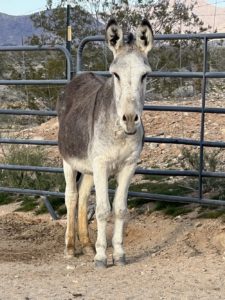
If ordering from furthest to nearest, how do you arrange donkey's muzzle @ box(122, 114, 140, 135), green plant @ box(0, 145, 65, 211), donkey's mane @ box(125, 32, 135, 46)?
1. green plant @ box(0, 145, 65, 211)
2. donkey's mane @ box(125, 32, 135, 46)
3. donkey's muzzle @ box(122, 114, 140, 135)

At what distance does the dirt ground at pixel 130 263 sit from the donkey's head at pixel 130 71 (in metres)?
1.36

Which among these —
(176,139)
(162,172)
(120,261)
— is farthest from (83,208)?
(176,139)

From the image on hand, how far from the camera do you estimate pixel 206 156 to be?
10.1m

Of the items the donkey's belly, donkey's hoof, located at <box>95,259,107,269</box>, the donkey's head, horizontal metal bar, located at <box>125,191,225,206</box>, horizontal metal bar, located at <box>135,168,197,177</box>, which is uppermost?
the donkey's head

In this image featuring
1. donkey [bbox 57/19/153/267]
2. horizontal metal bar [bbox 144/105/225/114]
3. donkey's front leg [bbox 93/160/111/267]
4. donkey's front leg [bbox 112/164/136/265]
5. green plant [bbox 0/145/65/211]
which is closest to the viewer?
donkey [bbox 57/19/153/267]

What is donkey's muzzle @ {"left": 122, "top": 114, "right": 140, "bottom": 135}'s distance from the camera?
6055mm

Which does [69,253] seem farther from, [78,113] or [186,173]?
[186,173]

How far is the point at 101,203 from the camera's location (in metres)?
6.80

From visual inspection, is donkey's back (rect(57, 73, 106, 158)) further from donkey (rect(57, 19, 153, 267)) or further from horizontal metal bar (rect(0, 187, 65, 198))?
horizontal metal bar (rect(0, 187, 65, 198))

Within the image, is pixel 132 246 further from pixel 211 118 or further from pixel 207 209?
pixel 211 118

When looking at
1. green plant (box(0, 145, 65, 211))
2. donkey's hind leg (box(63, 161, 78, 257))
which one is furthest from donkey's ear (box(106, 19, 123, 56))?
green plant (box(0, 145, 65, 211))

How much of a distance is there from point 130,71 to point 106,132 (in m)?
0.75

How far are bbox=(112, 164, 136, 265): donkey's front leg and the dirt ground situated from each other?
117 millimetres

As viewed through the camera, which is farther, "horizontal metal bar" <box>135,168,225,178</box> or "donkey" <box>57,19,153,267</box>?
"horizontal metal bar" <box>135,168,225,178</box>
